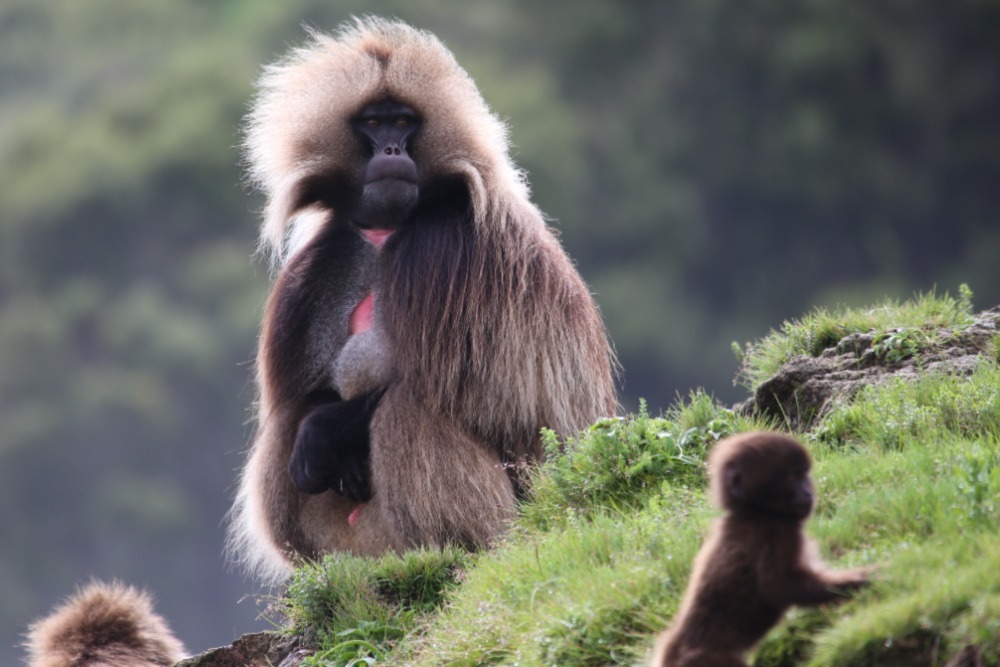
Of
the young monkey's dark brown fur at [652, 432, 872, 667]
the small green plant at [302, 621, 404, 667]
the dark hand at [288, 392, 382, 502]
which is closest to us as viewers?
the young monkey's dark brown fur at [652, 432, 872, 667]

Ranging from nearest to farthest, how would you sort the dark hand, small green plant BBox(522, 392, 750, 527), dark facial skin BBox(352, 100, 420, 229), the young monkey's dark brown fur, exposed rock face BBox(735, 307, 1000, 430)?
the young monkey's dark brown fur, small green plant BBox(522, 392, 750, 527), exposed rock face BBox(735, 307, 1000, 430), the dark hand, dark facial skin BBox(352, 100, 420, 229)

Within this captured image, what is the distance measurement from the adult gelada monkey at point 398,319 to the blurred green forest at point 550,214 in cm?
2299

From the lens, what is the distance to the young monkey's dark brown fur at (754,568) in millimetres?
3654

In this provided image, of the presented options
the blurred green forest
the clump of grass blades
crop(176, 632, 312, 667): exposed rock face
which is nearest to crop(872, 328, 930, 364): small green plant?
the clump of grass blades

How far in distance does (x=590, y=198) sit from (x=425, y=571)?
31.8 m

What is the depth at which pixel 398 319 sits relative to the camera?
252 inches

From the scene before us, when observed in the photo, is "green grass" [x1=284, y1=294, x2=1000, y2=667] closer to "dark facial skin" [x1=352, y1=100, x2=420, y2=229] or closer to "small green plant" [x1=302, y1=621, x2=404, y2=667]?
"small green plant" [x1=302, y1=621, x2=404, y2=667]

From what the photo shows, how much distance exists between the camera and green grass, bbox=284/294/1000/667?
3.73m

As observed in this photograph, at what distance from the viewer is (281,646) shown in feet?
18.7

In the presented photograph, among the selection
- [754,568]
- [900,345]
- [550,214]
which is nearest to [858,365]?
[900,345]

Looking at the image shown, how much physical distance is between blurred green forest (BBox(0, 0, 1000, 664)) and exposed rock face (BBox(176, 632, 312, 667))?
23893mm

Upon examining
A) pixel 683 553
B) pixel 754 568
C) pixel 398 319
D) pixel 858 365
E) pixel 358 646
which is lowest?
pixel 754 568

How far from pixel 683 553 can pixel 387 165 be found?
106 inches

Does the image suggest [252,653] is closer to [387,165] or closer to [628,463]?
[628,463]
